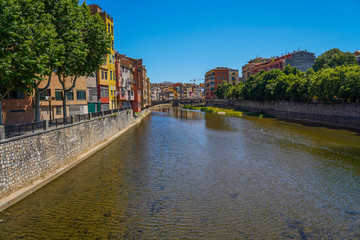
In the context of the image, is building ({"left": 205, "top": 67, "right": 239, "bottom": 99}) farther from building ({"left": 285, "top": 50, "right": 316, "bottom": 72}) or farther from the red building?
building ({"left": 285, "top": 50, "right": 316, "bottom": 72})

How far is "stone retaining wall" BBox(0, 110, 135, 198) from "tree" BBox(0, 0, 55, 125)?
167 inches

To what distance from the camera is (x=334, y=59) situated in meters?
70.6

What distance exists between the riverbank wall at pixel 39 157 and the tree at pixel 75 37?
573 cm

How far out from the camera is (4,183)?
40.3 ft

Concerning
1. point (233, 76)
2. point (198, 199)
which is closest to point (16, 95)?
point (198, 199)

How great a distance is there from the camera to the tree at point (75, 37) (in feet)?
71.2

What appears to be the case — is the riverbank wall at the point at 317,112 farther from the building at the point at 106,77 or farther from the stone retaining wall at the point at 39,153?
the building at the point at 106,77

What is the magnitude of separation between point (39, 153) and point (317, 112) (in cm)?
5273

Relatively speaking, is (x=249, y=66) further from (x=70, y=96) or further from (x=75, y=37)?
(x=75, y=37)

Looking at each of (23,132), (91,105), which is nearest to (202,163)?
(23,132)

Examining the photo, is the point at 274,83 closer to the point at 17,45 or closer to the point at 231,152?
the point at 231,152

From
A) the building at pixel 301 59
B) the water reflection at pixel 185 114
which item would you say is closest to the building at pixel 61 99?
the water reflection at pixel 185 114

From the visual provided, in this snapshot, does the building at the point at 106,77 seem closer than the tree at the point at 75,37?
No

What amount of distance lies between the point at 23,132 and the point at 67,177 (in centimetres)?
485
